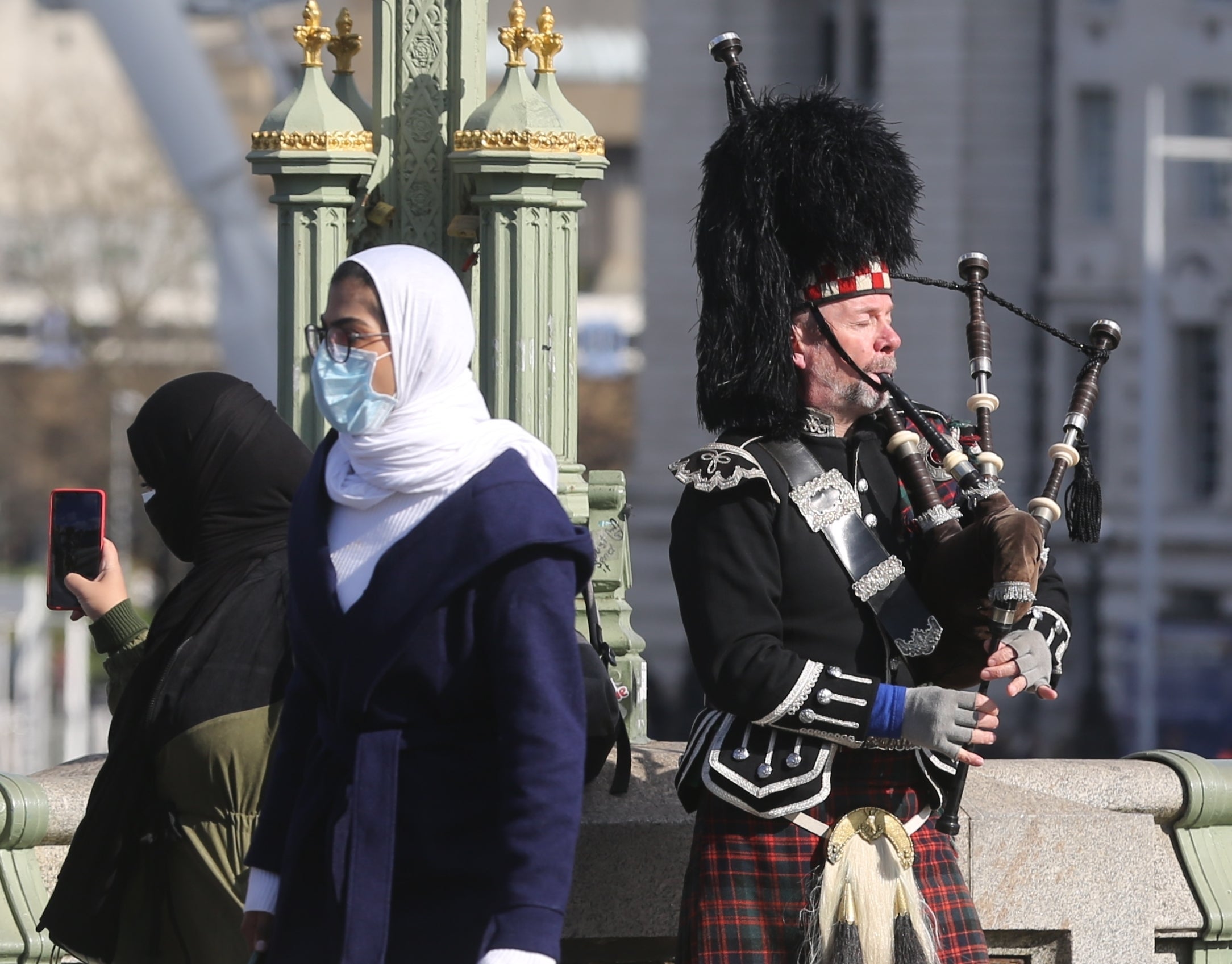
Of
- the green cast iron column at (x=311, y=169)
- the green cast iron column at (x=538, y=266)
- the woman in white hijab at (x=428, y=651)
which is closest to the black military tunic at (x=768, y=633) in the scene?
the woman in white hijab at (x=428, y=651)

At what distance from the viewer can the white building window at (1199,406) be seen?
126 feet

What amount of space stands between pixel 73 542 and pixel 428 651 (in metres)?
1.50

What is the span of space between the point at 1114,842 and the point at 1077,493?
0.95m

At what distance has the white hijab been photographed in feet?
12.5

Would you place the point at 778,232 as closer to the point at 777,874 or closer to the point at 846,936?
the point at 777,874

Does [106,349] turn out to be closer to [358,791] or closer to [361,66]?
[361,66]

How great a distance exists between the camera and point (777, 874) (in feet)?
14.6

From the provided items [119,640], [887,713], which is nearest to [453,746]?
[887,713]

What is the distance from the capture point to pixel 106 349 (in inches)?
2071

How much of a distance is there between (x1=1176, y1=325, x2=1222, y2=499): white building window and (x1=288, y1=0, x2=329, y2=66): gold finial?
105 ft

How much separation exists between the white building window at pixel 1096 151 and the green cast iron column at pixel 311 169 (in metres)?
32.3

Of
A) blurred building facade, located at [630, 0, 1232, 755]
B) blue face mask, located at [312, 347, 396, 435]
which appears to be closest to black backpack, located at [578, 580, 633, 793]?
blue face mask, located at [312, 347, 396, 435]

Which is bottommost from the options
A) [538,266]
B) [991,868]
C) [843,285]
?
[991,868]

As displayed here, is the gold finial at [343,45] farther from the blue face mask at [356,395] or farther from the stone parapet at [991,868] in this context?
the blue face mask at [356,395]
